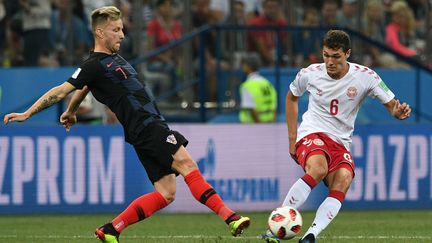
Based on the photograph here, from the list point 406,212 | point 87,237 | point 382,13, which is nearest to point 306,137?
point 87,237

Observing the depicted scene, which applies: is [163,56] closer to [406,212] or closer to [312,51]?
[312,51]

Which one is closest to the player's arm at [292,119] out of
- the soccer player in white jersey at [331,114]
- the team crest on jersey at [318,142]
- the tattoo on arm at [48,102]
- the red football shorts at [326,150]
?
the soccer player in white jersey at [331,114]

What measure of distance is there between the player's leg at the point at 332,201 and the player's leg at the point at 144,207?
1.19 meters

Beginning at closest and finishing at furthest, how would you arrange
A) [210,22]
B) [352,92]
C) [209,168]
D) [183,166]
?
1. [183,166]
2. [352,92]
3. [209,168]
4. [210,22]

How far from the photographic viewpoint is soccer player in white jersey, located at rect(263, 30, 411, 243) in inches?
391

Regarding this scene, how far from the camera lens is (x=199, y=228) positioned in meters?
13.1

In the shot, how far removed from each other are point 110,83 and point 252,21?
993 cm

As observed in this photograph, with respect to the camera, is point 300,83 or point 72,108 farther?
point 300,83

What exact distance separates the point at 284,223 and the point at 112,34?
2.08 m

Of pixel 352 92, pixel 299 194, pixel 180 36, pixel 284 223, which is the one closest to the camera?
pixel 284 223

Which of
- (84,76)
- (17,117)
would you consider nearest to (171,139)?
(84,76)

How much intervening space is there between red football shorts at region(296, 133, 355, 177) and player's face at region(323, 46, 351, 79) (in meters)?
0.54

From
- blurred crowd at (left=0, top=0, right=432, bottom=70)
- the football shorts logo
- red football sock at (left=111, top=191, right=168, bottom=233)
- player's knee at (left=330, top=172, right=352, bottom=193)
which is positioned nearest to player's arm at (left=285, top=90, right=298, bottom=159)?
player's knee at (left=330, top=172, right=352, bottom=193)

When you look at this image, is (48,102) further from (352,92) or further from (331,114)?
(352,92)
